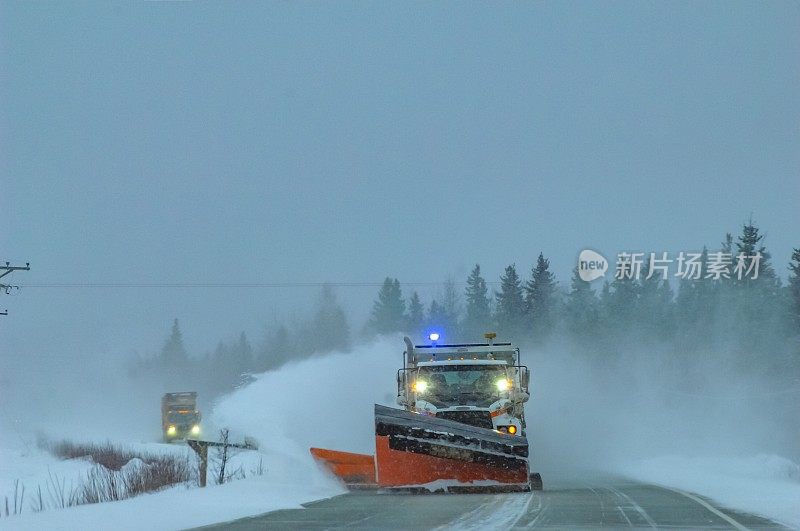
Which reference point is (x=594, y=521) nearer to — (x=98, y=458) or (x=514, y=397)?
(x=514, y=397)

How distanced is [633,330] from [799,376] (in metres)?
19.8

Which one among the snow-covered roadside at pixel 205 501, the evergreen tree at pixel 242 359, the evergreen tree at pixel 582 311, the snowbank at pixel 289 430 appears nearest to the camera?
the snow-covered roadside at pixel 205 501

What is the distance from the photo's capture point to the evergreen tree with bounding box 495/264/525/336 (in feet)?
309

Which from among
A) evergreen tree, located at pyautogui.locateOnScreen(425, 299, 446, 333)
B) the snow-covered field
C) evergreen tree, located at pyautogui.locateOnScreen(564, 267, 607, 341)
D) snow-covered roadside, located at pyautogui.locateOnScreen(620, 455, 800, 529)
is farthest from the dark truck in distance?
evergreen tree, located at pyautogui.locateOnScreen(425, 299, 446, 333)

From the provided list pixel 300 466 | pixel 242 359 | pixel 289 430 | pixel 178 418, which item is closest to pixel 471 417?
pixel 300 466

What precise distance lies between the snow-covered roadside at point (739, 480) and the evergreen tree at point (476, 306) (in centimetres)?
6967

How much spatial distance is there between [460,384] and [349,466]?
116 inches

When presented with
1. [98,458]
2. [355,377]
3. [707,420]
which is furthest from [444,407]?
[707,420]

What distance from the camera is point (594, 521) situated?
1364cm

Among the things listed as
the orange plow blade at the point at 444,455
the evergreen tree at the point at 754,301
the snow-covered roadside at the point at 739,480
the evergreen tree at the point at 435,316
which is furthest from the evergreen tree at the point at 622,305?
the orange plow blade at the point at 444,455

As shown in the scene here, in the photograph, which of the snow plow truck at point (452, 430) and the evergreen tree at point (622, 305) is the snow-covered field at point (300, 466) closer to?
the snow plow truck at point (452, 430)

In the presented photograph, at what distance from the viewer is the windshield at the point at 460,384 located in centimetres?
2284

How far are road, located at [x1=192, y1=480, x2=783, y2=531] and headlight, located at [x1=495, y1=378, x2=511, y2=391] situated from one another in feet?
11.3

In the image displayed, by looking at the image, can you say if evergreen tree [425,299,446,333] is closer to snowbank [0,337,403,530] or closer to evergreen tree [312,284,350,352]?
evergreen tree [312,284,350,352]
